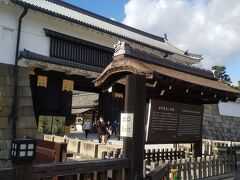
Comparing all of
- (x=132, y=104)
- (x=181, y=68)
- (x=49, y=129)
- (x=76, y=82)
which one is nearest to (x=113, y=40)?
(x=76, y=82)

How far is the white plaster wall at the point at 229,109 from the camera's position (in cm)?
2508

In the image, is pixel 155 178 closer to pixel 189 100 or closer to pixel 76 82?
pixel 189 100

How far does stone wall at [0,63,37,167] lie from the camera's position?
12.5 m

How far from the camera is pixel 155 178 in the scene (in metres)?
5.00

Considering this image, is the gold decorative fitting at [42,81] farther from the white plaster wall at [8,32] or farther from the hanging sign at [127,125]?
the hanging sign at [127,125]

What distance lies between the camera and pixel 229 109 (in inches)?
1011

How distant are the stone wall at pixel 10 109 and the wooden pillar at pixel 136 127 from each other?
8765 millimetres

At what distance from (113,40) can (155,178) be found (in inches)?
524

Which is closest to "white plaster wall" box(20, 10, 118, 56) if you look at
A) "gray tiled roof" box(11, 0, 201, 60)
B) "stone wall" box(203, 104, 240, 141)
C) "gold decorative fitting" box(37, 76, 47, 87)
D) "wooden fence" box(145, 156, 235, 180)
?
"gray tiled roof" box(11, 0, 201, 60)

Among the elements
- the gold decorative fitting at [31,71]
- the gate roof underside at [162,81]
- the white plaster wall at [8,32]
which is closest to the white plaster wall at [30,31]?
the white plaster wall at [8,32]

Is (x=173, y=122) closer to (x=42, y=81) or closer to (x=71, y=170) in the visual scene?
(x=71, y=170)

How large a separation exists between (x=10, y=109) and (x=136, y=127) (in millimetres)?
9160

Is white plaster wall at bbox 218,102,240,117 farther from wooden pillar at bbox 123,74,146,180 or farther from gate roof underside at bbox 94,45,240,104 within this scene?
wooden pillar at bbox 123,74,146,180

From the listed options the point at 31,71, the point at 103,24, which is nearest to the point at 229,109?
the point at 103,24
